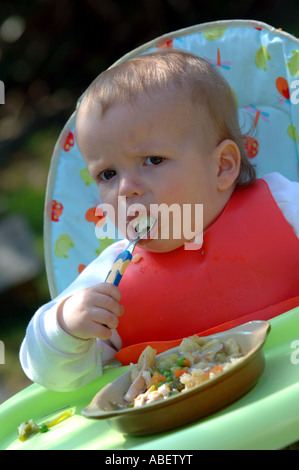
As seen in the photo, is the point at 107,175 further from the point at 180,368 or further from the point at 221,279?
the point at 180,368

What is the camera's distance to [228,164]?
3.79 ft

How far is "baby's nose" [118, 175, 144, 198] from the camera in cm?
104

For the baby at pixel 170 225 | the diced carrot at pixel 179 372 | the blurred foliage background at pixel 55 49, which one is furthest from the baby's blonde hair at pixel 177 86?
the blurred foliage background at pixel 55 49

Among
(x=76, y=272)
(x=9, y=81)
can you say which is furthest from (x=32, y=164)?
(x=76, y=272)

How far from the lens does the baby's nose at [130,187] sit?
3.43 ft

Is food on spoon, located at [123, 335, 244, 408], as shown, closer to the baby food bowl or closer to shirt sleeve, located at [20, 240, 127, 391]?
the baby food bowl

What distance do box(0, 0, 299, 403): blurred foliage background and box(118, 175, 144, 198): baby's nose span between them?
1915mm

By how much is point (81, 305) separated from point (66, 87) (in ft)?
9.22

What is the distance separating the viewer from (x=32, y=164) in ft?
11.0

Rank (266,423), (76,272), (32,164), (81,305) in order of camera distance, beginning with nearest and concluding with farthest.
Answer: (266,423) < (81,305) < (76,272) < (32,164)

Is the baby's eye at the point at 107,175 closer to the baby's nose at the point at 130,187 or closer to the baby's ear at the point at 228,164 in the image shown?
the baby's nose at the point at 130,187

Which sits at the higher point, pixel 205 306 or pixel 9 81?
pixel 9 81
